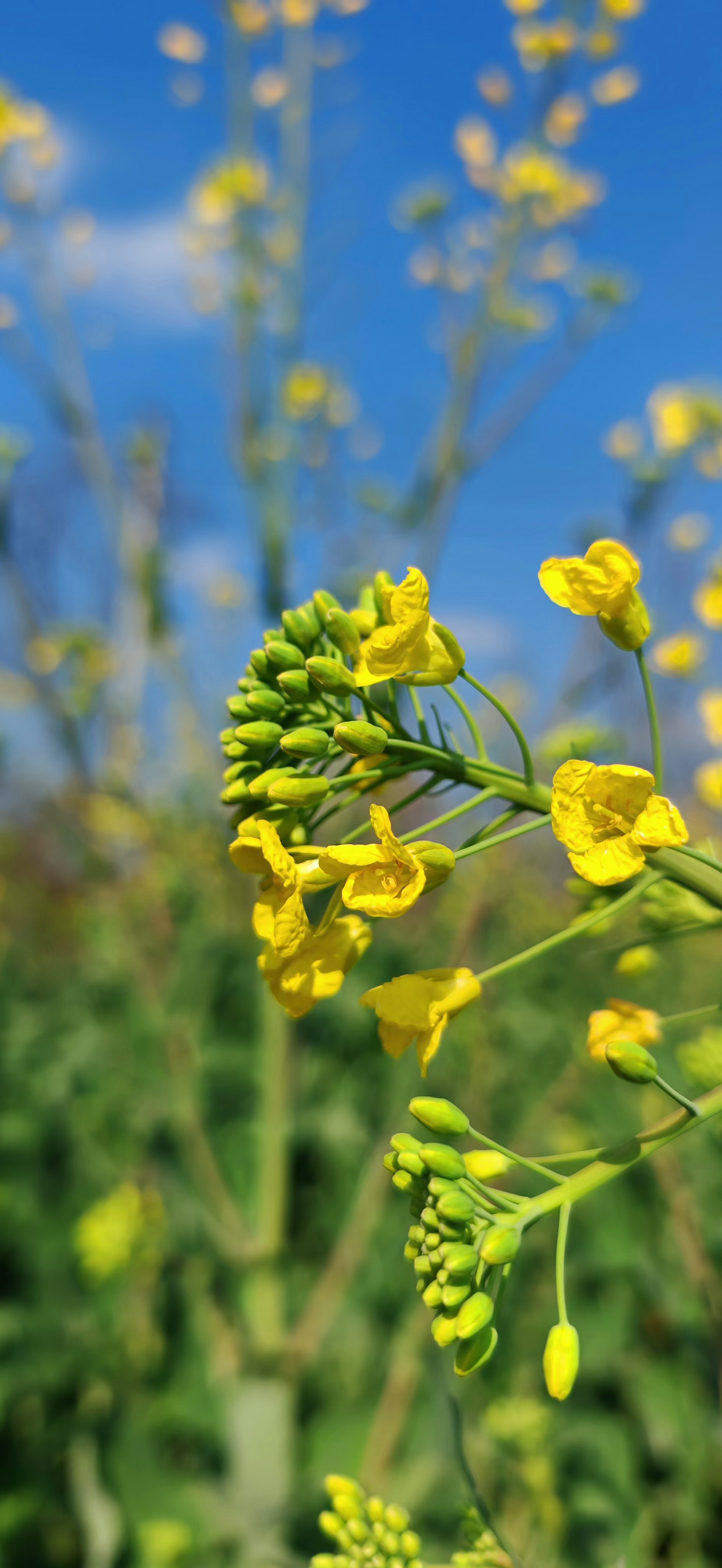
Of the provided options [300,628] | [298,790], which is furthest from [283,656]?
[298,790]

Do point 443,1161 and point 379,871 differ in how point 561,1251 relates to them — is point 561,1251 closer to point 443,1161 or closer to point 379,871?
point 443,1161

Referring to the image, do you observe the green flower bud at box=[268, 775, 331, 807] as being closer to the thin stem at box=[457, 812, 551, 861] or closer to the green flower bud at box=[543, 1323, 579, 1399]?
the thin stem at box=[457, 812, 551, 861]

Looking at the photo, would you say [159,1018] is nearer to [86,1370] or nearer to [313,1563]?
[86,1370]

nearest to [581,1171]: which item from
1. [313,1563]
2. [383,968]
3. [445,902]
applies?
[313,1563]

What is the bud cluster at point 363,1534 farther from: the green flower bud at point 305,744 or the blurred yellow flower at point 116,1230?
the blurred yellow flower at point 116,1230

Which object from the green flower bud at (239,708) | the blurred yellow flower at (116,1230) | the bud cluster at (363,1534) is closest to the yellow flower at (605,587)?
the green flower bud at (239,708)

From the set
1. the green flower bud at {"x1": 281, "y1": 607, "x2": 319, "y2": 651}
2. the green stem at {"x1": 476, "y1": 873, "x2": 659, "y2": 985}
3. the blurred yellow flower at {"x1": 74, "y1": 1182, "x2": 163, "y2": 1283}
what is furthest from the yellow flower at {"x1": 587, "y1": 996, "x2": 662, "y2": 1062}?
the blurred yellow flower at {"x1": 74, "y1": 1182, "x2": 163, "y2": 1283}
